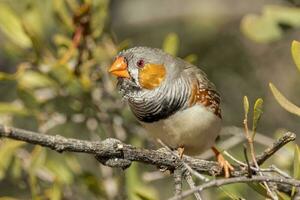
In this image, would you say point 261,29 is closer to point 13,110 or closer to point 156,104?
point 156,104

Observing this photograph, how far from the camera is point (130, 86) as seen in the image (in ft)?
11.3

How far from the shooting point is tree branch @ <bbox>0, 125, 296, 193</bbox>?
2.19 meters

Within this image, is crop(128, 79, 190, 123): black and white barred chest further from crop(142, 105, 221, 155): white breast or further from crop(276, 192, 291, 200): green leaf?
crop(276, 192, 291, 200): green leaf

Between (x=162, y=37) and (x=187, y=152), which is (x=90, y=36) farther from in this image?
(x=162, y=37)

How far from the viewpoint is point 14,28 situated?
407cm

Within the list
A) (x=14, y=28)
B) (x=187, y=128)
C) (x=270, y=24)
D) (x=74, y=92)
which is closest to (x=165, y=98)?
(x=187, y=128)

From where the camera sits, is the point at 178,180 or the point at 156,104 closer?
the point at 178,180

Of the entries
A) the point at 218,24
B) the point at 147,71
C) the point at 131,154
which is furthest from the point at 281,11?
the point at 218,24

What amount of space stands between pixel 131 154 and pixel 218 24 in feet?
12.2

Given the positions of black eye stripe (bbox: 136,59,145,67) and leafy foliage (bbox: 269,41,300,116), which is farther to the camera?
black eye stripe (bbox: 136,59,145,67)

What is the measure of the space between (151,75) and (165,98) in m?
0.13

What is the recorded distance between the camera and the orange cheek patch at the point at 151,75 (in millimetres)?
3471

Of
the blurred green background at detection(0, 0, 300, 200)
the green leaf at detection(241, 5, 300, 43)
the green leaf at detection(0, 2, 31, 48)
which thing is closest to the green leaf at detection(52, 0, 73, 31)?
the blurred green background at detection(0, 0, 300, 200)

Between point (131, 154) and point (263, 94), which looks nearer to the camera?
point (131, 154)
